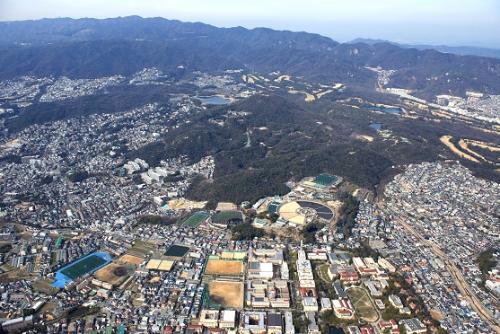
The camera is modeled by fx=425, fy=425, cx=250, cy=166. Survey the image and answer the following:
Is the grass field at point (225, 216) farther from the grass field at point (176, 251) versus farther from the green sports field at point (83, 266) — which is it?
the green sports field at point (83, 266)

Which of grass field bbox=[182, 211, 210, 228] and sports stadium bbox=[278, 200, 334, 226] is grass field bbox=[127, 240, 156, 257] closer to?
grass field bbox=[182, 211, 210, 228]

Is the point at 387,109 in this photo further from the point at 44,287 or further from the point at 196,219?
the point at 44,287

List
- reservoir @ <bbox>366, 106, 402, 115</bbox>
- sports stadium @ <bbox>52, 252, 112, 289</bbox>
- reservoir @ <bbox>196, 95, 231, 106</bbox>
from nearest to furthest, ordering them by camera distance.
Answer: sports stadium @ <bbox>52, 252, 112, 289</bbox>, reservoir @ <bbox>366, 106, 402, 115</bbox>, reservoir @ <bbox>196, 95, 231, 106</bbox>

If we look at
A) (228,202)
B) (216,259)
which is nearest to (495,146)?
(228,202)

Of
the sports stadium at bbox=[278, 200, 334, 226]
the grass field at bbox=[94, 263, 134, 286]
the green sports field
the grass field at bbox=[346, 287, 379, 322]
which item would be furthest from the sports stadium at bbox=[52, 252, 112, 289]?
the grass field at bbox=[346, 287, 379, 322]

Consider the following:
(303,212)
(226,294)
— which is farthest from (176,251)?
(303,212)

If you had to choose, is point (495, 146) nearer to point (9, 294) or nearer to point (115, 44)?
point (9, 294)
